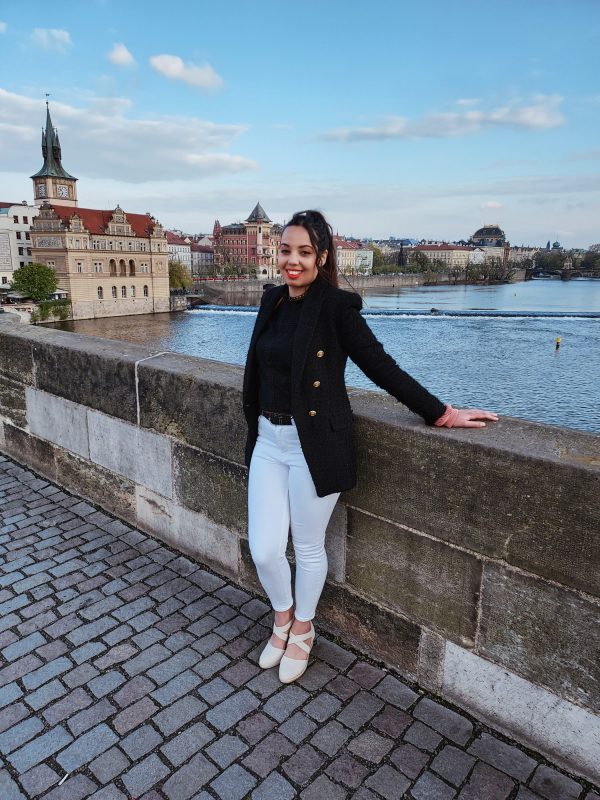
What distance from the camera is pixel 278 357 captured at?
79.3 inches

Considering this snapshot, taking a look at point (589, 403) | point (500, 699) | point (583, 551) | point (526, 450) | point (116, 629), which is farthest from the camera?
point (589, 403)

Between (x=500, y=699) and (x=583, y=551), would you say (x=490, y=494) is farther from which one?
(x=500, y=699)

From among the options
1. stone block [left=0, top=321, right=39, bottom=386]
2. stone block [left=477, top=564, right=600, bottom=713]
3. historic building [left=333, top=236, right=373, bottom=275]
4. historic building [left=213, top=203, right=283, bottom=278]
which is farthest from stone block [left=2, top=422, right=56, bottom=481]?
historic building [left=333, top=236, right=373, bottom=275]

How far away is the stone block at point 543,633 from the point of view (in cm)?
172

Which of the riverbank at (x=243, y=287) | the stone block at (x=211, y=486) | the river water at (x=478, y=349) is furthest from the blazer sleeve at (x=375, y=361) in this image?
the riverbank at (x=243, y=287)

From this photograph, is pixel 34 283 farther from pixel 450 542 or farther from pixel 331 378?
pixel 450 542

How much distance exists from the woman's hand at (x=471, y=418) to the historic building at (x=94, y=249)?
6970 centimetres

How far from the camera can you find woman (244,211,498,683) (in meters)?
1.95

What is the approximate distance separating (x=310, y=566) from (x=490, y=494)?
731 mm

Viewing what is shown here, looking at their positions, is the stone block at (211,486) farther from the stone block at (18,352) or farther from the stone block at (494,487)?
the stone block at (18,352)

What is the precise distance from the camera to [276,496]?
2.11 m

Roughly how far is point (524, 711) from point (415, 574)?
1.76 feet

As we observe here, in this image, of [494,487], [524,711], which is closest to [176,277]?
[494,487]

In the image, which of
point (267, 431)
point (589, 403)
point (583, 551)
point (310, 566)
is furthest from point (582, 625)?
point (589, 403)
